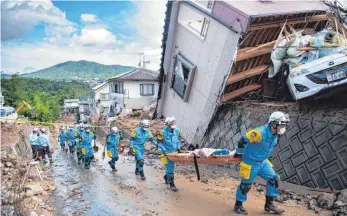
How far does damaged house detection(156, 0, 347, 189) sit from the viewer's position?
739cm

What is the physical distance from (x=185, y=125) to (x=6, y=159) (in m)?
6.85

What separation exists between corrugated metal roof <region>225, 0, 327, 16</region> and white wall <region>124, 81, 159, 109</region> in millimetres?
23314

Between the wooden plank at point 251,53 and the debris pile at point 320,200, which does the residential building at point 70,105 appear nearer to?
the wooden plank at point 251,53

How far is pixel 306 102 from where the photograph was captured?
848cm

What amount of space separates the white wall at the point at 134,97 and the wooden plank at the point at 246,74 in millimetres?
23006

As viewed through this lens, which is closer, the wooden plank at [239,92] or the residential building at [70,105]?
the wooden plank at [239,92]

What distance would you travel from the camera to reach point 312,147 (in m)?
7.44

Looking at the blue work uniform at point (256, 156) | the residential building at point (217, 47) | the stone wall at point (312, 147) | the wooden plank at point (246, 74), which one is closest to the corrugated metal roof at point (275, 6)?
the residential building at point (217, 47)

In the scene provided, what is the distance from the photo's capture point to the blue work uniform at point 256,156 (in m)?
5.52

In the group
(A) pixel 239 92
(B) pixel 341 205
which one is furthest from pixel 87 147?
(B) pixel 341 205

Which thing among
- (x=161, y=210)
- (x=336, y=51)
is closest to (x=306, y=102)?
(x=336, y=51)

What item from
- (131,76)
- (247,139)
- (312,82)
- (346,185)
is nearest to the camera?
(247,139)

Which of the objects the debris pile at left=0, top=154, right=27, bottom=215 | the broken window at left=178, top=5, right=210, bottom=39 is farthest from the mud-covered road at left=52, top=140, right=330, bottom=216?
the broken window at left=178, top=5, right=210, bottom=39

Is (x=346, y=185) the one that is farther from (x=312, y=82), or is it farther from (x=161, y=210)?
(x=161, y=210)
